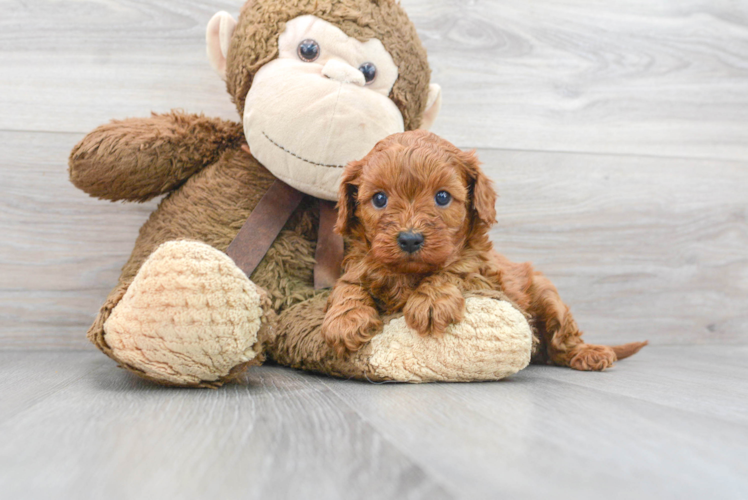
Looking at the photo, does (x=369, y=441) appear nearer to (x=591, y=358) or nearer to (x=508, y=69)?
(x=591, y=358)

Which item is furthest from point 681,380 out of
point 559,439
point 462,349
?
point 559,439

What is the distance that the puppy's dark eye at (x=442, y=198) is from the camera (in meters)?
0.90

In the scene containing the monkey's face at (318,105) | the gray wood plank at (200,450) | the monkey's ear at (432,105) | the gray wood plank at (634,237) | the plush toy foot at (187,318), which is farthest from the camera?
the gray wood plank at (634,237)

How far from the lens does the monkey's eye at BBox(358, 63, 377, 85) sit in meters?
1.09

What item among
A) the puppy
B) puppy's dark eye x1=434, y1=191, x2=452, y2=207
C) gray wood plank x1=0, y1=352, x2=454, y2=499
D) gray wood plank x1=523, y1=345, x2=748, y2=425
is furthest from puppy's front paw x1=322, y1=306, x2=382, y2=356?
gray wood plank x1=523, y1=345, x2=748, y2=425

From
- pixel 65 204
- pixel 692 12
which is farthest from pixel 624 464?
pixel 692 12

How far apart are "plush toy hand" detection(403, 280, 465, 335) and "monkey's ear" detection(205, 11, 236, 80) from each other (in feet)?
A: 2.28

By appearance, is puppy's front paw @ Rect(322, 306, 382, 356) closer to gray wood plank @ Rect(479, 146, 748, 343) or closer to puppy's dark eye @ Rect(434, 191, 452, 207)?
puppy's dark eye @ Rect(434, 191, 452, 207)

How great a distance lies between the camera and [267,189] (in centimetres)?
119

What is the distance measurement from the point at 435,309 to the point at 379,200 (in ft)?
0.66

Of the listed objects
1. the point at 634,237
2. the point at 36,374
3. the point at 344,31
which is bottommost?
the point at 36,374

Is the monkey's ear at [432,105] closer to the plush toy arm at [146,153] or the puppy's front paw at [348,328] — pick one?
the plush toy arm at [146,153]

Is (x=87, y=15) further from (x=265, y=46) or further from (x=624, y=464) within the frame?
(x=624, y=464)

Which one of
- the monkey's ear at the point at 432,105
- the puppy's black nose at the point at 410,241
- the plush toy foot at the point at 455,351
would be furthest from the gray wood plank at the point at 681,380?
the monkey's ear at the point at 432,105
